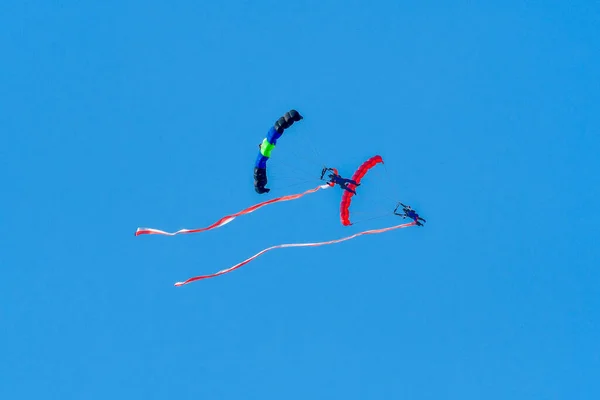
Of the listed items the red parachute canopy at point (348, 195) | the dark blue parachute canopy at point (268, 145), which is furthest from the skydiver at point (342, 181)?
the dark blue parachute canopy at point (268, 145)

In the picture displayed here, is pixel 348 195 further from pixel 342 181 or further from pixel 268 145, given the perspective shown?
pixel 268 145

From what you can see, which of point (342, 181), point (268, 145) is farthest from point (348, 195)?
point (268, 145)

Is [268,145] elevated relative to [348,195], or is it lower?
elevated

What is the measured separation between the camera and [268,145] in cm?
2438

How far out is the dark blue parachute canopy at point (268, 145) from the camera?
78.4 ft

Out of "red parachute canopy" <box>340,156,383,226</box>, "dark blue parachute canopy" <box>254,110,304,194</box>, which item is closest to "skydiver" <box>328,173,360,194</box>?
"red parachute canopy" <box>340,156,383,226</box>

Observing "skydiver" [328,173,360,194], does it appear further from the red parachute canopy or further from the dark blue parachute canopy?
the dark blue parachute canopy

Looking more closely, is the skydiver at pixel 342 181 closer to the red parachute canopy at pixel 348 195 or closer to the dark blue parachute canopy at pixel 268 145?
the red parachute canopy at pixel 348 195

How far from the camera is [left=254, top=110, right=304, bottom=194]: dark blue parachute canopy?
2391 centimetres

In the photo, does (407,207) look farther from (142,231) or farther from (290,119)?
(142,231)

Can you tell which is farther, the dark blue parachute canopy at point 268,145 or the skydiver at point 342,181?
the skydiver at point 342,181

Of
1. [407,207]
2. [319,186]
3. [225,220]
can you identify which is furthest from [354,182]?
[225,220]

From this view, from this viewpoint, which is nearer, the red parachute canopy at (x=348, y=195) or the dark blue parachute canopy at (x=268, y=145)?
the dark blue parachute canopy at (x=268, y=145)

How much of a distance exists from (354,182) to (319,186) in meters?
1.69
